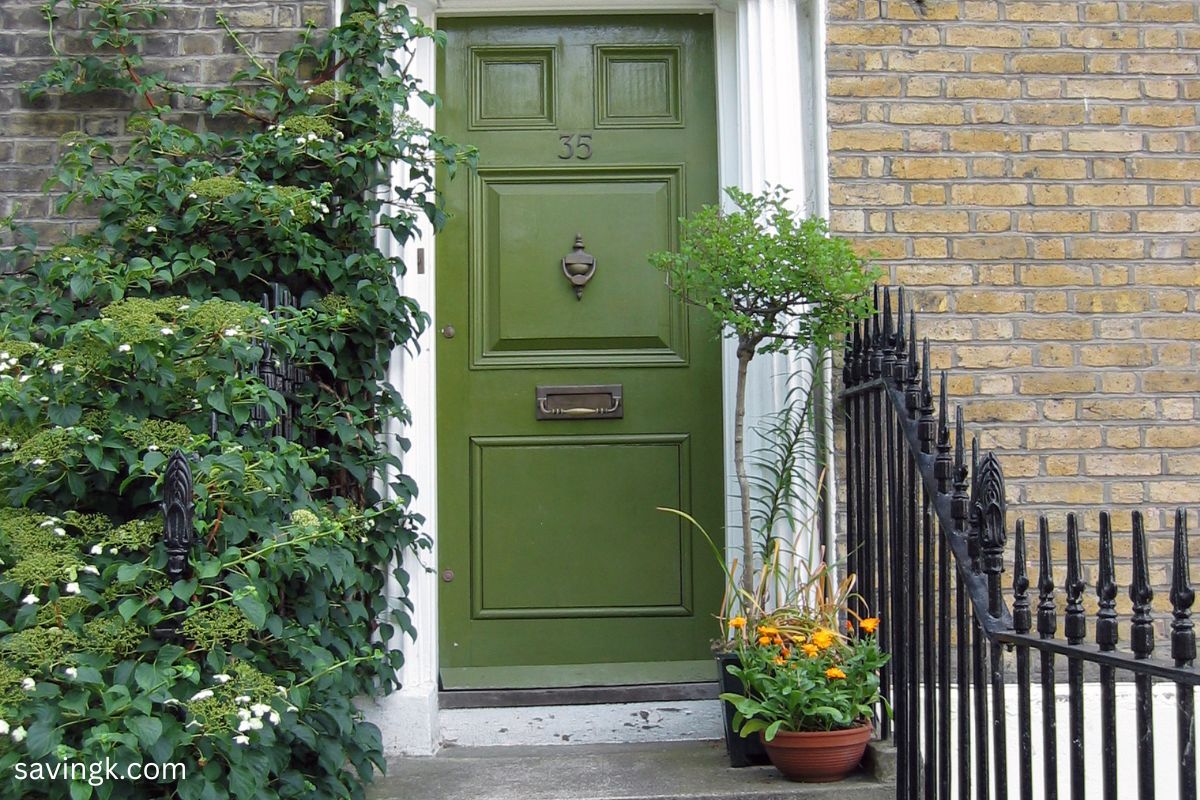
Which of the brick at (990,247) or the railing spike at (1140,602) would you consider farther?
the brick at (990,247)

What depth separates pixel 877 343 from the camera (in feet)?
10.3

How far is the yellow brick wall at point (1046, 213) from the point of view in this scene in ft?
11.7

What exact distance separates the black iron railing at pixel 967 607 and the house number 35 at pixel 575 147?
1112mm

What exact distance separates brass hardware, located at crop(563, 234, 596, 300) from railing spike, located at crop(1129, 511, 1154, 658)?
7.17 ft

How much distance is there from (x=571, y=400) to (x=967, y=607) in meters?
1.46

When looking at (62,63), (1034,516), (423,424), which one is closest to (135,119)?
(62,63)

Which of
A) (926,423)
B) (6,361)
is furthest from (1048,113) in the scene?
(6,361)

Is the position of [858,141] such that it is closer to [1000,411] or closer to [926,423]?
[1000,411]

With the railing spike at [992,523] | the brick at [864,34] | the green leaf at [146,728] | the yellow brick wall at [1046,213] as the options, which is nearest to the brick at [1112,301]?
the yellow brick wall at [1046,213]

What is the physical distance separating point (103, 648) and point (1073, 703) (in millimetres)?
1967

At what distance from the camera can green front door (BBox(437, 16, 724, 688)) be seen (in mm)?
3754

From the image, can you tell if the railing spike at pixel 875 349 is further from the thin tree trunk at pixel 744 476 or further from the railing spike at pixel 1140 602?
the railing spike at pixel 1140 602

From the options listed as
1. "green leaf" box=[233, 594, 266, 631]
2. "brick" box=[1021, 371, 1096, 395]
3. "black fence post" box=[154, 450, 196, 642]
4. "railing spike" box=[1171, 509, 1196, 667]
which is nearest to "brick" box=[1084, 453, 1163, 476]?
"brick" box=[1021, 371, 1096, 395]

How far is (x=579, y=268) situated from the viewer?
380cm
